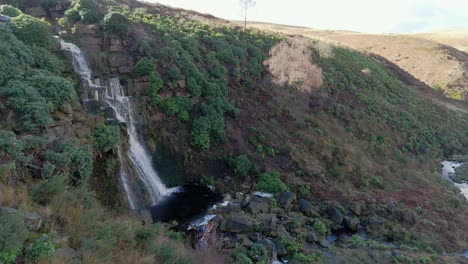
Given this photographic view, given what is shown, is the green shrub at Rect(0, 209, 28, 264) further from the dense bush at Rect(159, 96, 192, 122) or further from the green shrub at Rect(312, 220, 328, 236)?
the dense bush at Rect(159, 96, 192, 122)

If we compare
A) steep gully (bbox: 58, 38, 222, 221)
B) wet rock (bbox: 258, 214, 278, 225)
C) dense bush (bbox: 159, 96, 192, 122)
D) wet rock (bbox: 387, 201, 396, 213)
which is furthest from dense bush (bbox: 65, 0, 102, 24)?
wet rock (bbox: 387, 201, 396, 213)

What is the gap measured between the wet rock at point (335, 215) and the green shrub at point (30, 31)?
16.1 m

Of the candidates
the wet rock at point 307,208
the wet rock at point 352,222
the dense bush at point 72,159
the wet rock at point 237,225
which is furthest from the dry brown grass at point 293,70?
the dense bush at point 72,159

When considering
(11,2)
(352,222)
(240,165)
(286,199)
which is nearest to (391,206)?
(352,222)

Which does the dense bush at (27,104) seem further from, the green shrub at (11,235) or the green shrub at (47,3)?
the green shrub at (47,3)

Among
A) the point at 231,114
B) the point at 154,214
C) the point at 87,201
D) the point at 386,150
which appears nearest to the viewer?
the point at 87,201

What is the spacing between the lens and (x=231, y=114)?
2223cm

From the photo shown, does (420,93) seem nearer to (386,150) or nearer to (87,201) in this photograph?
(386,150)

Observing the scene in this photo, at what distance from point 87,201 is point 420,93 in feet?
131

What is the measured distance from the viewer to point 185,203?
55.3 feet

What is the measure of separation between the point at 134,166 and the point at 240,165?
593cm

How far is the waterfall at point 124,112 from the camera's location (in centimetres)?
1659

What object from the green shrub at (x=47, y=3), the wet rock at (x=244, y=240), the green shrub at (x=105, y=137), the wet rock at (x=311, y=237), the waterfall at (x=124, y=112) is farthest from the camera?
the green shrub at (x=47, y=3)

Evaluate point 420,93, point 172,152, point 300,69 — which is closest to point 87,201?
point 172,152
